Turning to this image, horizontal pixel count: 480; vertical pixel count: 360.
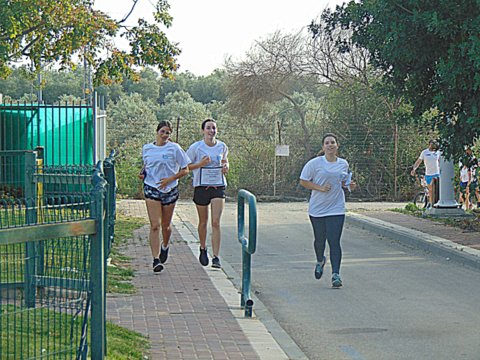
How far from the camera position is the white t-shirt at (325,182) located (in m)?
10.8

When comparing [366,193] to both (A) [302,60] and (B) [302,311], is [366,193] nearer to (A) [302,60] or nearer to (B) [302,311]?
(A) [302,60]

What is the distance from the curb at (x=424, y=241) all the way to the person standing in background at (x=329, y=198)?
2988mm

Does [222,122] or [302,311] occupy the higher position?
[222,122]

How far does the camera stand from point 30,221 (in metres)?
6.73

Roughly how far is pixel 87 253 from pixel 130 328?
257cm

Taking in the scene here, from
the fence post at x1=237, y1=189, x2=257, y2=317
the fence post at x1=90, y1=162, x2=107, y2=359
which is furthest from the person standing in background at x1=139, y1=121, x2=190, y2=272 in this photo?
the fence post at x1=90, y1=162, x2=107, y2=359

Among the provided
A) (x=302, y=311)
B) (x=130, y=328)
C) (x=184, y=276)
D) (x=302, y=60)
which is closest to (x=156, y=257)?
(x=184, y=276)

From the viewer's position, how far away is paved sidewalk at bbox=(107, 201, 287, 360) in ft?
23.6

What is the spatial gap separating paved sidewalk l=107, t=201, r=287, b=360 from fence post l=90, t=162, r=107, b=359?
1.62 m

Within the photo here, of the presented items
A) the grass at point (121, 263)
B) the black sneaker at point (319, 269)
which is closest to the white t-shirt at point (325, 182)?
the black sneaker at point (319, 269)

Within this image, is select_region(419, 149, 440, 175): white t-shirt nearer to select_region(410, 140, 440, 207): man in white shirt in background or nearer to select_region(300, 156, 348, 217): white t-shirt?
select_region(410, 140, 440, 207): man in white shirt in background

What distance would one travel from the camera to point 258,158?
94.1ft

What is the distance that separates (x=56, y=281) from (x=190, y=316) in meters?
2.61

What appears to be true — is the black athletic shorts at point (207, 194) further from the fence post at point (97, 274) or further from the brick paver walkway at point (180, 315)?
the fence post at point (97, 274)
